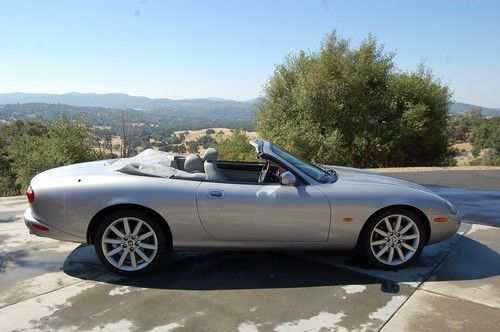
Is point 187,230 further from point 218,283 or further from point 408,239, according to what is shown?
point 408,239

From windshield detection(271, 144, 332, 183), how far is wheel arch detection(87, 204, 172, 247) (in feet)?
4.28

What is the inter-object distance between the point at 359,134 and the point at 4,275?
1865cm

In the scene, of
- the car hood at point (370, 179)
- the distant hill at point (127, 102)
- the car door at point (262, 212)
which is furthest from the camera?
the distant hill at point (127, 102)

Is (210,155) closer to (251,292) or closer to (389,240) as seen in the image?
(251,292)

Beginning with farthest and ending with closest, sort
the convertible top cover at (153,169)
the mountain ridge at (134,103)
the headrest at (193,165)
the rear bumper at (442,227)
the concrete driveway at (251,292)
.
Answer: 1. the mountain ridge at (134,103)
2. the headrest at (193,165)
3. the rear bumper at (442,227)
4. the convertible top cover at (153,169)
5. the concrete driveway at (251,292)

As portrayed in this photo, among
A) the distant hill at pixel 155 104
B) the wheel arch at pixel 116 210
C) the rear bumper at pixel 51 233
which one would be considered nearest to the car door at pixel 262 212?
the wheel arch at pixel 116 210

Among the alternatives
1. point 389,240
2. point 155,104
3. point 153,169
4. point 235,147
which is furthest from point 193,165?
point 155,104

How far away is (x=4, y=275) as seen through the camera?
4.00m

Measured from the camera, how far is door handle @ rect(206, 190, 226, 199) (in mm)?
3838

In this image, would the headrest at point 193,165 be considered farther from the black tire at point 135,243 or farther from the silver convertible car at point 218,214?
the black tire at point 135,243

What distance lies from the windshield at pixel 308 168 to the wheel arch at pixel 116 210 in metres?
1.31

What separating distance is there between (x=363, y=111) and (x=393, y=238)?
1777cm

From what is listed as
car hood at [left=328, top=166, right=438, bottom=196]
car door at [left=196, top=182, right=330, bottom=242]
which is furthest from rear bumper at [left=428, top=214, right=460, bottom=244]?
car door at [left=196, top=182, right=330, bottom=242]

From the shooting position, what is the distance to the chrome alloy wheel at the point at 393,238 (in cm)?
409
